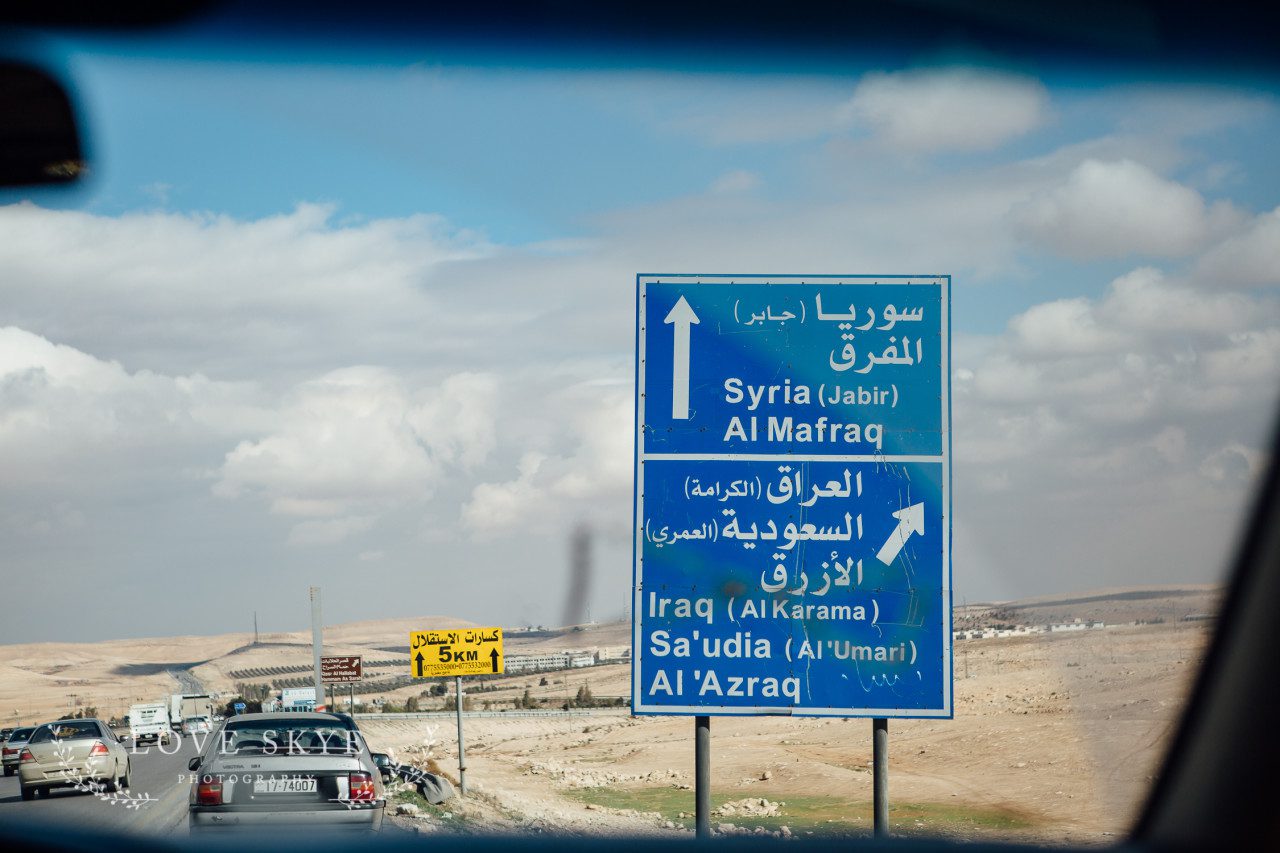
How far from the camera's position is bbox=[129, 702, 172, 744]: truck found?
56344 mm

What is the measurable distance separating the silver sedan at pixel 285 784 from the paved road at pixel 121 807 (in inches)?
43.7

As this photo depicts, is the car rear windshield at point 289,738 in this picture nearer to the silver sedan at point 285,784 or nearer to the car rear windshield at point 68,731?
the silver sedan at point 285,784

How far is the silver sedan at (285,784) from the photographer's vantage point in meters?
11.5

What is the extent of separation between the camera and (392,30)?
28.6 feet

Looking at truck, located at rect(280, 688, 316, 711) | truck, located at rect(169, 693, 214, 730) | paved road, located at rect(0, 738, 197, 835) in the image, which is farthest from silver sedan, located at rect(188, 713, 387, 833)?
truck, located at rect(169, 693, 214, 730)

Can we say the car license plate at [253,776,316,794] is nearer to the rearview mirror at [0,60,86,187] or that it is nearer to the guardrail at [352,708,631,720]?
the rearview mirror at [0,60,86,187]

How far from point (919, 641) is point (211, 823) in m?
6.87

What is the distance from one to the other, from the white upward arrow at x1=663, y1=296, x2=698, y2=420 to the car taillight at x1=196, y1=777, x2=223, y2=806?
606 cm

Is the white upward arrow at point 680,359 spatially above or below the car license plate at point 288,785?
above

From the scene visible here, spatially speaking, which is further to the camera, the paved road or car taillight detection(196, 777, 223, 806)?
the paved road

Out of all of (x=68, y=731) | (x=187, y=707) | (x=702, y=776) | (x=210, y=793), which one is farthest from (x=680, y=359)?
(x=187, y=707)

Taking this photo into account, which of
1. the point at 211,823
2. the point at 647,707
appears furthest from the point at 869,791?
the point at 647,707

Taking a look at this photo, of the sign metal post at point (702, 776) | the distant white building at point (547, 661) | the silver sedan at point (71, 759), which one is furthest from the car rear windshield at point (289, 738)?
the distant white building at point (547, 661)

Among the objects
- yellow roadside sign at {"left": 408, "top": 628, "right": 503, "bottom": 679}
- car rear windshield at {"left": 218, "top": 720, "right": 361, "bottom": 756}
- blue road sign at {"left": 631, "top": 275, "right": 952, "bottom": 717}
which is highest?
blue road sign at {"left": 631, "top": 275, "right": 952, "bottom": 717}
